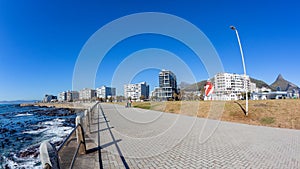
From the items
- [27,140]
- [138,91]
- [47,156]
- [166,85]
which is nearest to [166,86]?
[166,85]

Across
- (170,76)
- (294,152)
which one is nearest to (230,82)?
(170,76)

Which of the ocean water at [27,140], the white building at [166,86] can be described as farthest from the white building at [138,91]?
the ocean water at [27,140]

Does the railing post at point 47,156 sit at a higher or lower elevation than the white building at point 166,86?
lower

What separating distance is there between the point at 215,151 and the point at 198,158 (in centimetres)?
98

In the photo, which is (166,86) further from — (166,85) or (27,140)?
(27,140)

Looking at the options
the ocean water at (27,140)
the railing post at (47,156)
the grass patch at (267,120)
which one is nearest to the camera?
the railing post at (47,156)

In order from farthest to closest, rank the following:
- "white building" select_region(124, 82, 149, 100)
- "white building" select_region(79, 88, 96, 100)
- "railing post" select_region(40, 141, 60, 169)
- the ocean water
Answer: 1. "white building" select_region(79, 88, 96, 100)
2. "white building" select_region(124, 82, 149, 100)
3. the ocean water
4. "railing post" select_region(40, 141, 60, 169)

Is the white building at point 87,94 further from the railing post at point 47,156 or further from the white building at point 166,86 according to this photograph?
the railing post at point 47,156

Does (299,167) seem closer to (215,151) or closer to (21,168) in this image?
(215,151)

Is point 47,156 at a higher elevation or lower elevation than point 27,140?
higher

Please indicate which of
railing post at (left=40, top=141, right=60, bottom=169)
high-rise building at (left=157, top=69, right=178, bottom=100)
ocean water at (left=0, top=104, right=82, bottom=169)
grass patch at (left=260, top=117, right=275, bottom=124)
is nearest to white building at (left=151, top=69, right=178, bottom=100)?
high-rise building at (left=157, top=69, right=178, bottom=100)

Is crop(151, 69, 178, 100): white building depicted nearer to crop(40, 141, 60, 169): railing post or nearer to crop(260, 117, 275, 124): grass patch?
crop(260, 117, 275, 124): grass patch

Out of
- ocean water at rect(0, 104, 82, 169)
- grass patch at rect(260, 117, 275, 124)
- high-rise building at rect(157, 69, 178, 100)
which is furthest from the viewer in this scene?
high-rise building at rect(157, 69, 178, 100)

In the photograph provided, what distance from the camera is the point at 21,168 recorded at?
233 inches
